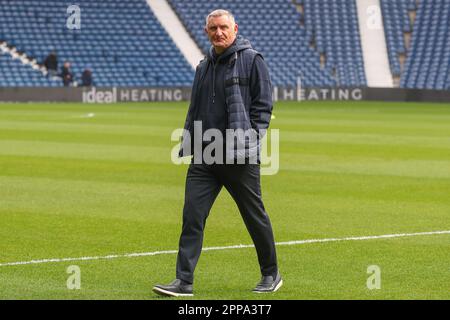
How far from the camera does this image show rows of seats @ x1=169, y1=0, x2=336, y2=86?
53875mm

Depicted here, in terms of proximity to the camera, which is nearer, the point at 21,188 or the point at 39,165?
the point at 21,188

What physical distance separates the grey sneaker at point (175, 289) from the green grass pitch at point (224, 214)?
4.3 inches

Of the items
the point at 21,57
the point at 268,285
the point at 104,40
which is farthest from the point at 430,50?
the point at 268,285

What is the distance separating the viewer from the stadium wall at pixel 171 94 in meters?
46.2

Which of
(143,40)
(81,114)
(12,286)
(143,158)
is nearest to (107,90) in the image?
(143,40)

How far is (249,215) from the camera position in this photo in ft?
28.5

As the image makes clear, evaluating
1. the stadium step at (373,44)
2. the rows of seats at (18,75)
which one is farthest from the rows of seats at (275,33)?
the rows of seats at (18,75)

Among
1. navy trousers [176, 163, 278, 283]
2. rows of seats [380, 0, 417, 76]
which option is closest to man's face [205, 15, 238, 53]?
navy trousers [176, 163, 278, 283]

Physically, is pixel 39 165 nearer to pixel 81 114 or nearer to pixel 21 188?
pixel 21 188

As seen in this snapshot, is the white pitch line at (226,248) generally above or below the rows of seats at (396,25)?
below

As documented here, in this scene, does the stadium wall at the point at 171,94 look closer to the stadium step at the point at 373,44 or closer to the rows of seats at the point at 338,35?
the rows of seats at the point at 338,35

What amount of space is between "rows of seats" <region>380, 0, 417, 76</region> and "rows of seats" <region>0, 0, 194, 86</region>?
10.0 metres

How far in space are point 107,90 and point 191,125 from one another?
3953cm

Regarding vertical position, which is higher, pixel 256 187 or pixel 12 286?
pixel 256 187
